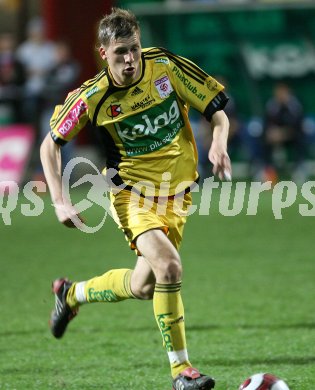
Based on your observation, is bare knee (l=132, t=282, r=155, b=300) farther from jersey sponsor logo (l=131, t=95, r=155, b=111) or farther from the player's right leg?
jersey sponsor logo (l=131, t=95, r=155, b=111)

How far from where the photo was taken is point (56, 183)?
230 inches

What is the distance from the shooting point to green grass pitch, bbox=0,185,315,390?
608 centimetres

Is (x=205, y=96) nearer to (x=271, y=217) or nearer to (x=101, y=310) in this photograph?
(x=101, y=310)

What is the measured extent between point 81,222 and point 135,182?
73cm

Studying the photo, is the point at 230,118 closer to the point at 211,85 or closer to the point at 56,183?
the point at 211,85

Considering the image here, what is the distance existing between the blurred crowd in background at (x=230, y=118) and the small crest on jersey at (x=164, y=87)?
37.9 ft

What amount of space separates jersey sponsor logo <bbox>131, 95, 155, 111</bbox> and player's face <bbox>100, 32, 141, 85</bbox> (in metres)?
0.19

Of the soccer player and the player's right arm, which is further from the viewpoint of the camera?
the soccer player

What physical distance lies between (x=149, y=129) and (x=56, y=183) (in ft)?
2.18

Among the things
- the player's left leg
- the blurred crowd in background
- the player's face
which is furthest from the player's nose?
the blurred crowd in background

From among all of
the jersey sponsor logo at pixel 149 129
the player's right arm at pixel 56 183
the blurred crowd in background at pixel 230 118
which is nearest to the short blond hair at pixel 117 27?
the jersey sponsor logo at pixel 149 129

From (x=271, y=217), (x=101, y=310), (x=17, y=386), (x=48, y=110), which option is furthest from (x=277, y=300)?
(x=48, y=110)

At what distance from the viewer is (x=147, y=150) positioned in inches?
242

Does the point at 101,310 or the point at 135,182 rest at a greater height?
the point at 135,182
